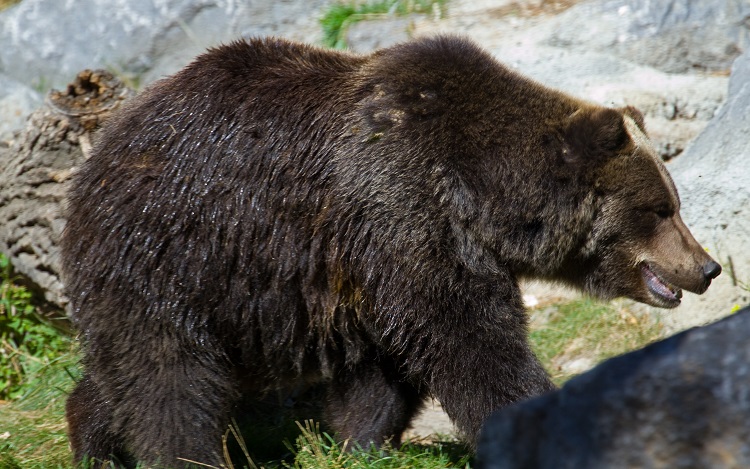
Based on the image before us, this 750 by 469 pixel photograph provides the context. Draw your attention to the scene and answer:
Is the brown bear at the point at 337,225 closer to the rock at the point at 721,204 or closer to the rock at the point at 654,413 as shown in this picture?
the rock at the point at 721,204

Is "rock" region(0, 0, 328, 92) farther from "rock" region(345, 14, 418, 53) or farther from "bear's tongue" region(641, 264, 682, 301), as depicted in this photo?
"bear's tongue" region(641, 264, 682, 301)

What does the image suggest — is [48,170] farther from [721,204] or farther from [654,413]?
[654,413]

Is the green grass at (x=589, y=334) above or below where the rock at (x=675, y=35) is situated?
below

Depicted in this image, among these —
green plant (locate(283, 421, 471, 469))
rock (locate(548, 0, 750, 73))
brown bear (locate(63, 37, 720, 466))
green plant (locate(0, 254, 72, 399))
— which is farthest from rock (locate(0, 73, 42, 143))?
rock (locate(548, 0, 750, 73))

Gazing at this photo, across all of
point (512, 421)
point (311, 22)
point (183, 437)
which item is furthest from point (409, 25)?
point (512, 421)

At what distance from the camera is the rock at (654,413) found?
2.38m

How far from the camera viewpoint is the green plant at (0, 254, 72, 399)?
691 centimetres

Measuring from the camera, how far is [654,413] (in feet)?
7.96

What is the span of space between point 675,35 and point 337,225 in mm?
5854

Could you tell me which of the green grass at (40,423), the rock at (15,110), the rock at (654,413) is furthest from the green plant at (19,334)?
the rock at (654,413)

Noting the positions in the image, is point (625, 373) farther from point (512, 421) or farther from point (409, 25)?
point (409, 25)

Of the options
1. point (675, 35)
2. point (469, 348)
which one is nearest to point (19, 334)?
point (469, 348)

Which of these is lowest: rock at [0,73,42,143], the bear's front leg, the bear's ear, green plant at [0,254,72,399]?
green plant at [0,254,72,399]

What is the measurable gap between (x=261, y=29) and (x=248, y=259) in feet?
23.0
